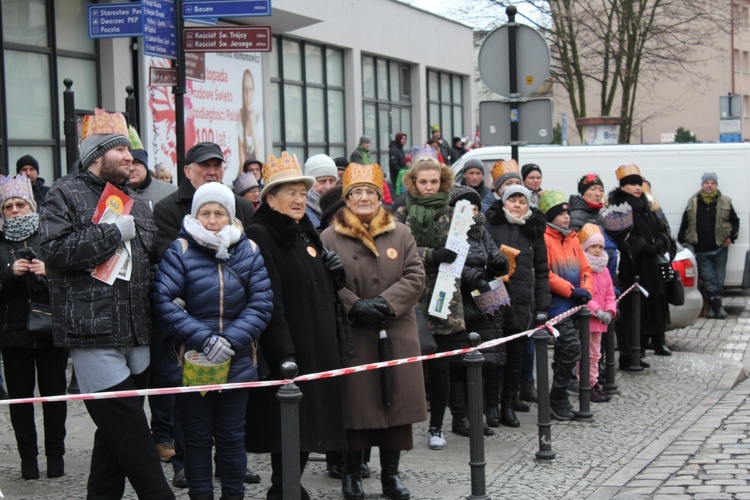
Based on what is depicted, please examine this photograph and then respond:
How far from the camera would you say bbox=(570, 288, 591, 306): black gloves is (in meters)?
9.57

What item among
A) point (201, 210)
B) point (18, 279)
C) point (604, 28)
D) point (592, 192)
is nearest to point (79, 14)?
point (592, 192)

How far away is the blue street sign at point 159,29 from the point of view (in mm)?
A: 10195

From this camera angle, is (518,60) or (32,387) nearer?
(32,387)

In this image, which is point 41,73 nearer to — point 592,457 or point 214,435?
point 592,457

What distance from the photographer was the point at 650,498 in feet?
23.2

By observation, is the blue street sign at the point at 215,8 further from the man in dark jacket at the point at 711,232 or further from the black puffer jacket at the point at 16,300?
the man in dark jacket at the point at 711,232

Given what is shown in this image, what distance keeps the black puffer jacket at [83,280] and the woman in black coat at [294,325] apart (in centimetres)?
75

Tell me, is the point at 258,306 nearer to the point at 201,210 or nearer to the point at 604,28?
the point at 201,210

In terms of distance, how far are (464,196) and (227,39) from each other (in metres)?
3.53

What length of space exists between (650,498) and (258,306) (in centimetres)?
275

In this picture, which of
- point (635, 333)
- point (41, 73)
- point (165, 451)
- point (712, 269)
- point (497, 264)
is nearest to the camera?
point (165, 451)

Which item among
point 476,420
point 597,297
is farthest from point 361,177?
point 597,297

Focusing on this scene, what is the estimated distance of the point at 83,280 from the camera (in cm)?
582

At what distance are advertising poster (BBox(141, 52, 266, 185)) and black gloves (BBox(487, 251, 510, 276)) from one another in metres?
9.71
